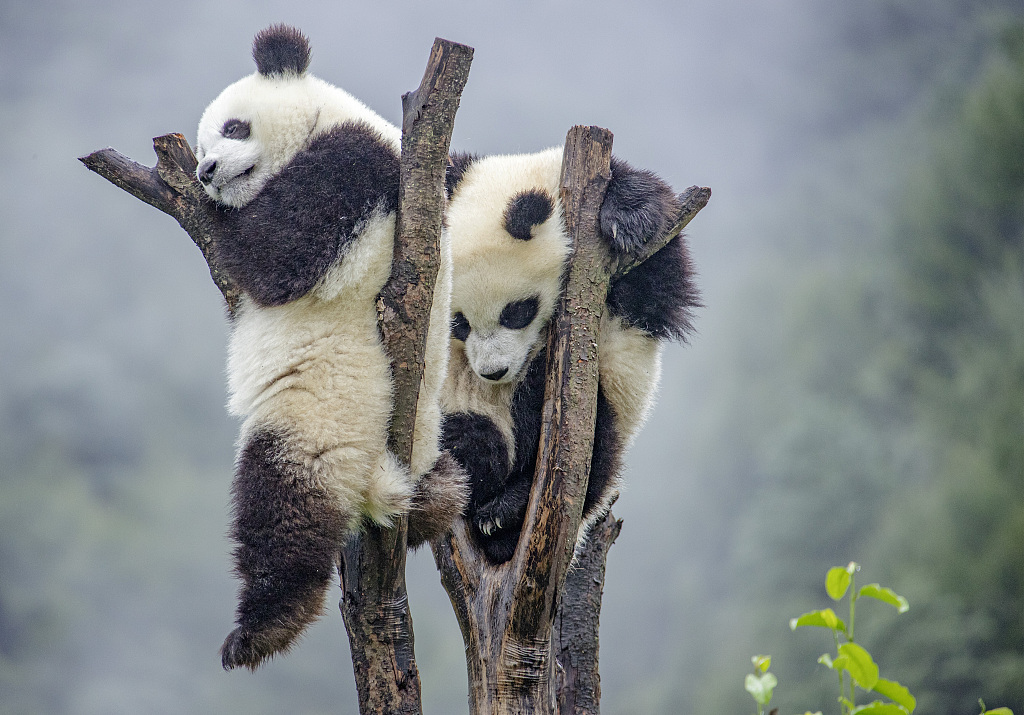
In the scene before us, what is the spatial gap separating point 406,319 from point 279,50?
2.27 ft

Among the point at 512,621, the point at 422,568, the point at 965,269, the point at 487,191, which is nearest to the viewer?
the point at 512,621

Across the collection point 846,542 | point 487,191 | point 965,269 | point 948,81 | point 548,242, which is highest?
point 948,81

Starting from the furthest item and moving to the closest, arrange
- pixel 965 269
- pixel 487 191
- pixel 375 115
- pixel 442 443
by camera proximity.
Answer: pixel 965 269
pixel 487 191
pixel 442 443
pixel 375 115

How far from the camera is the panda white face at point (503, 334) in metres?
2.14

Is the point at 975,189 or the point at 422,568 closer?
the point at 422,568

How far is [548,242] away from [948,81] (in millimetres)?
5749

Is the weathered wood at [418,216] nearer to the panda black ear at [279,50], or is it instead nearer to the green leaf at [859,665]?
the panda black ear at [279,50]

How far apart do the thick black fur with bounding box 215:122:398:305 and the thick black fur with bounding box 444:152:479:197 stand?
73 cm

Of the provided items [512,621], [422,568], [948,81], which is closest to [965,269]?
[948,81]

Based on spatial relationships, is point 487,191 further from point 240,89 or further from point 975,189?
point 975,189

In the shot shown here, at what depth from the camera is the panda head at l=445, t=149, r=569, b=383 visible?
2170 mm

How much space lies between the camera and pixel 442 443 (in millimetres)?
2143

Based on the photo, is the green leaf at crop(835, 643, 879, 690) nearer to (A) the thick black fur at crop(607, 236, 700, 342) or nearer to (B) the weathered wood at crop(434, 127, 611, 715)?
(B) the weathered wood at crop(434, 127, 611, 715)

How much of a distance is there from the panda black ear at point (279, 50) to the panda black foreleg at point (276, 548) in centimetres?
82
